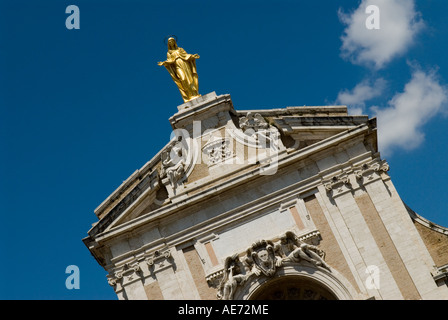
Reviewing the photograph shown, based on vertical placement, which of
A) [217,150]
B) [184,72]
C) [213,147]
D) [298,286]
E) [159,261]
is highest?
[184,72]

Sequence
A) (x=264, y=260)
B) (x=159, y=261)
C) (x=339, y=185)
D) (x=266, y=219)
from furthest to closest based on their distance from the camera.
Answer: (x=159, y=261) → (x=266, y=219) → (x=339, y=185) → (x=264, y=260)

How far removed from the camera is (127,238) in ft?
79.7

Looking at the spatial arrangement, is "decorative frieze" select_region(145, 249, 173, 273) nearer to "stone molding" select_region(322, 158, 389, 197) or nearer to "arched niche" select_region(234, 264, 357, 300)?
"arched niche" select_region(234, 264, 357, 300)

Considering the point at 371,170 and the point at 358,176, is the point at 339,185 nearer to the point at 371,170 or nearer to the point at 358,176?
the point at 358,176

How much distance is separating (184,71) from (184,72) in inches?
1.2

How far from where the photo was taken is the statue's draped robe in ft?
84.9

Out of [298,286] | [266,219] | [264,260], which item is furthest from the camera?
[266,219]

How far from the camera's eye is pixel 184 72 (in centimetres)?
2594

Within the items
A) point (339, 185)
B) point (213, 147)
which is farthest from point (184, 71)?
point (339, 185)

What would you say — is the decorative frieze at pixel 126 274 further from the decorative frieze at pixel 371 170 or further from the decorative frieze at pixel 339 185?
the decorative frieze at pixel 371 170

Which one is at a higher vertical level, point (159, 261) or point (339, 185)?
point (159, 261)
